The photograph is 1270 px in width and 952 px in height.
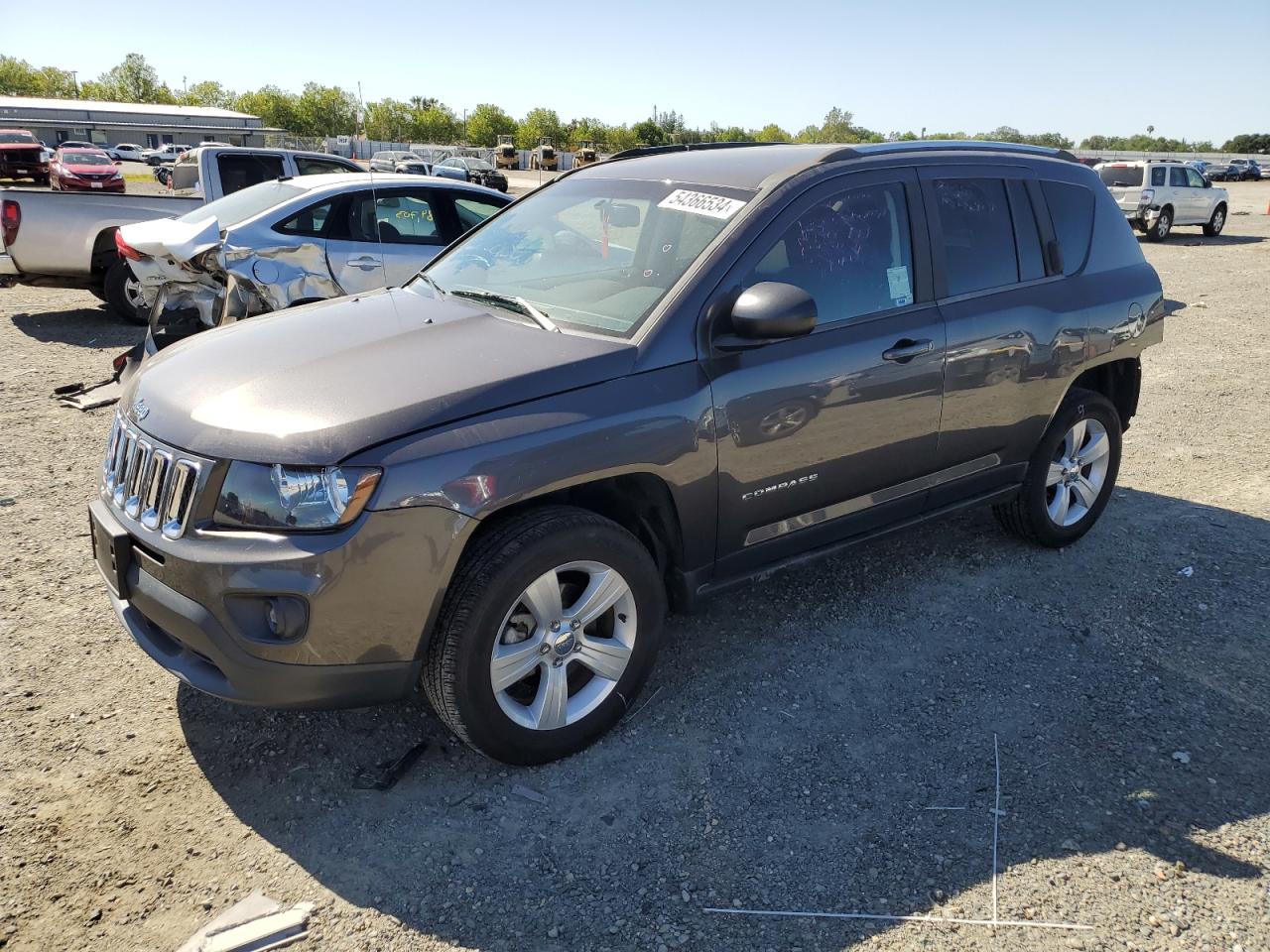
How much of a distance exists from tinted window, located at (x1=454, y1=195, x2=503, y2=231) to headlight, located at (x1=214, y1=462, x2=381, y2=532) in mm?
6071

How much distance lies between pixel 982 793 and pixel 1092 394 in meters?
2.46

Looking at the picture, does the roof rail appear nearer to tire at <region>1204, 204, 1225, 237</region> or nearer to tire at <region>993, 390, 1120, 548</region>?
tire at <region>993, 390, 1120, 548</region>

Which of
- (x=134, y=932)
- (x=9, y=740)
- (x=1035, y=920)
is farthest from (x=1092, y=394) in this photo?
(x=9, y=740)

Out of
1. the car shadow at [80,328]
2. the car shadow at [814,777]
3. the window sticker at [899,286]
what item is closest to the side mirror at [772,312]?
the window sticker at [899,286]

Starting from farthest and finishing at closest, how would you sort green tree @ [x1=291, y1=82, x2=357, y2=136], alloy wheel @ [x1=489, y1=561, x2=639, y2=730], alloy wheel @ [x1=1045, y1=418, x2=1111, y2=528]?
1. green tree @ [x1=291, y1=82, x2=357, y2=136]
2. alloy wheel @ [x1=1045, y1=418, x2=1111, y2=528]
3. alloy wheel @ [x1=489, y1=561, x2=639, y2=730]

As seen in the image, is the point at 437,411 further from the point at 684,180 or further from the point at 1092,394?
the point at 1092,394

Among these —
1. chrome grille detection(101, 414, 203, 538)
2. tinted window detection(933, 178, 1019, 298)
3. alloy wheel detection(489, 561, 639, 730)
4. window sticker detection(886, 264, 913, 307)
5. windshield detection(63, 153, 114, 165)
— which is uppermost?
windshield detection(63, 153, 114, 165)

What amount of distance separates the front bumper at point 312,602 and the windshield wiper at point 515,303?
3.02 feet

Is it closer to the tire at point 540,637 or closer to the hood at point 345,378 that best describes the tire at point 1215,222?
the hood at point 345,378

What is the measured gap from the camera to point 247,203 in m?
8.02

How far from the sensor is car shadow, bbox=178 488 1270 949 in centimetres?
260

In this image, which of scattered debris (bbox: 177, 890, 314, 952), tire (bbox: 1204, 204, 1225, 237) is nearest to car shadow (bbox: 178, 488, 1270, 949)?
scattered debris (bbox: 177, 890, 314, 952)

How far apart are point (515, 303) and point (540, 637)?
1305 millimetres

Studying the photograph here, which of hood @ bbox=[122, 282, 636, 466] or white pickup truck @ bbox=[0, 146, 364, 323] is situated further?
white pickup truck @ bbox=[0, 146, 364, 323]
